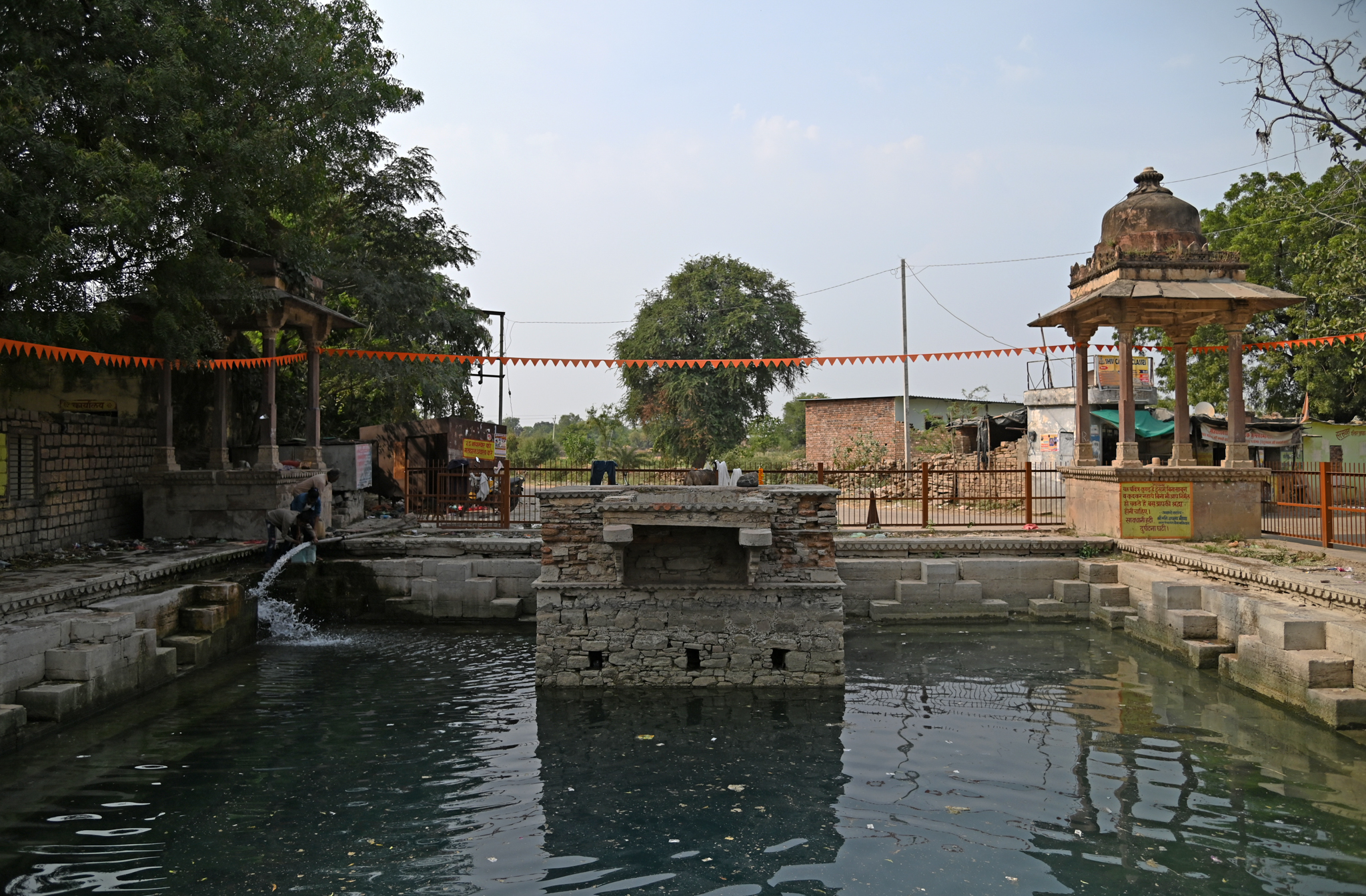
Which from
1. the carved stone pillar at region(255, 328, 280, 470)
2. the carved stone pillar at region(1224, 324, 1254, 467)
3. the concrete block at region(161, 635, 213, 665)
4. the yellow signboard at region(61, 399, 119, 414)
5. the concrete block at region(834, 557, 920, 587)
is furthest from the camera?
the carved stone pillar at region(255, 328, 280, 470)

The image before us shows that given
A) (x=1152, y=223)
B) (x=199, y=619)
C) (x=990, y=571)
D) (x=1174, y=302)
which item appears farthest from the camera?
(x=1152, y=223)

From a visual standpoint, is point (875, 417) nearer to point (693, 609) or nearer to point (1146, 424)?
point (1146, 424)

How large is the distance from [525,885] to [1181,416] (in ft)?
47.8

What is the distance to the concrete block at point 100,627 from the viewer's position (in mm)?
8641

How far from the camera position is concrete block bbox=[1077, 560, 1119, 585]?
13008 millimetres

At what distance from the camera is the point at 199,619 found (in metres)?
10.7

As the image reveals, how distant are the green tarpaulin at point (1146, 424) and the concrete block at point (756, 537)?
1633cm

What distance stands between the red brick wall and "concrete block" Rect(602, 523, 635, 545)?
2432cm

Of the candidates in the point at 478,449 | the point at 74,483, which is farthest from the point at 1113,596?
the point at 74,483

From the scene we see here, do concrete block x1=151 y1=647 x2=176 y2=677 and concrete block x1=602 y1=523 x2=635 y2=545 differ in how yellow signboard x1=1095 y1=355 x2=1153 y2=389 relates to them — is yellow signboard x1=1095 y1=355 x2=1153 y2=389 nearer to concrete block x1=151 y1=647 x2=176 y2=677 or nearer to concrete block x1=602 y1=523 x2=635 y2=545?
concrete block x1=602 y1=523 x2=635 y2=545

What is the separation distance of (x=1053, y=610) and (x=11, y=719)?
1232 cm

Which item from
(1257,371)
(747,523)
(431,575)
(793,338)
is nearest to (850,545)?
(747,523)

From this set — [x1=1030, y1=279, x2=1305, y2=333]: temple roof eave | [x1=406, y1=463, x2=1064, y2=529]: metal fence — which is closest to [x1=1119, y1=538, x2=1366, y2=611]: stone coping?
[x1=406, y1=463, x2=1064, y2=529]: metal fence

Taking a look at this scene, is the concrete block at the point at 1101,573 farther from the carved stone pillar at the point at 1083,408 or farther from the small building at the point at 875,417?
the small building at the point at 875,417
